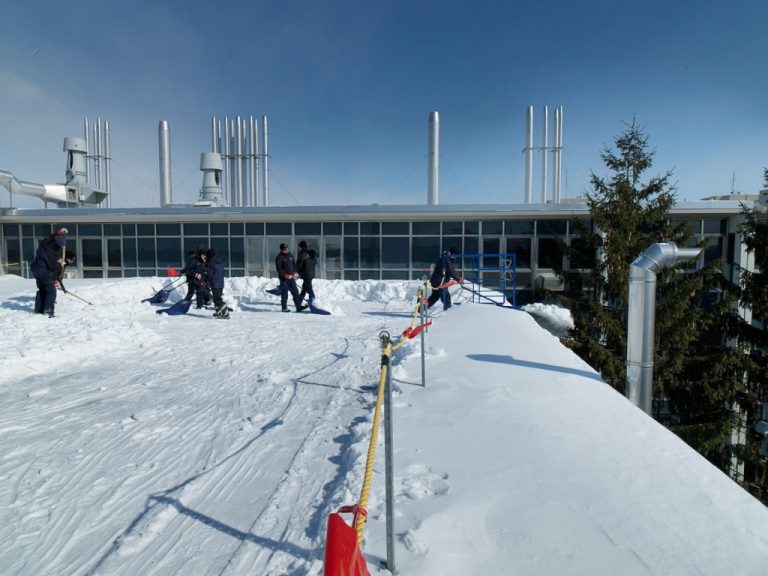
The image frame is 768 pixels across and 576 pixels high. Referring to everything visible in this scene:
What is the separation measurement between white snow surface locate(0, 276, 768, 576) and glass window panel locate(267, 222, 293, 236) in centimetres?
1517

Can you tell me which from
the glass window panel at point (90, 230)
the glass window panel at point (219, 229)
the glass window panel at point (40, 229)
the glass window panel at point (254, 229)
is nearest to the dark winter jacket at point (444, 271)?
the glass window panel at point (254, 229)

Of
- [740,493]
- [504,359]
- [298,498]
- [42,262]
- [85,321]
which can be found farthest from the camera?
[42,262]

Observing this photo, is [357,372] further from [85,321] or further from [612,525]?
[85,321]

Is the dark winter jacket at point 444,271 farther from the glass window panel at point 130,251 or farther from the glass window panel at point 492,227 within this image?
the glass window panel at point 130,251

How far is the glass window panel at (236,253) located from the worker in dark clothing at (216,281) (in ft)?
34.0

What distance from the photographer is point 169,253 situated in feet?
72.1

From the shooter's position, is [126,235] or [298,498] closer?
[298,498]

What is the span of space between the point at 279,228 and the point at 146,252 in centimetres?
689

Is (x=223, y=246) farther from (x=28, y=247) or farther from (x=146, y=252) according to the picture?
(x=28, y=247)

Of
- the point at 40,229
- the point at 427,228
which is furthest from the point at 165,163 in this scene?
the point at 427,228

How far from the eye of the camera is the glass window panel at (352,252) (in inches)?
831

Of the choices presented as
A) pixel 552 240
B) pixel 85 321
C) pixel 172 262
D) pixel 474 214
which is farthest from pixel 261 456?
pixel 172 262

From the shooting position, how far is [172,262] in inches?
867

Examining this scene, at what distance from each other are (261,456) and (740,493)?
3.40 metres
